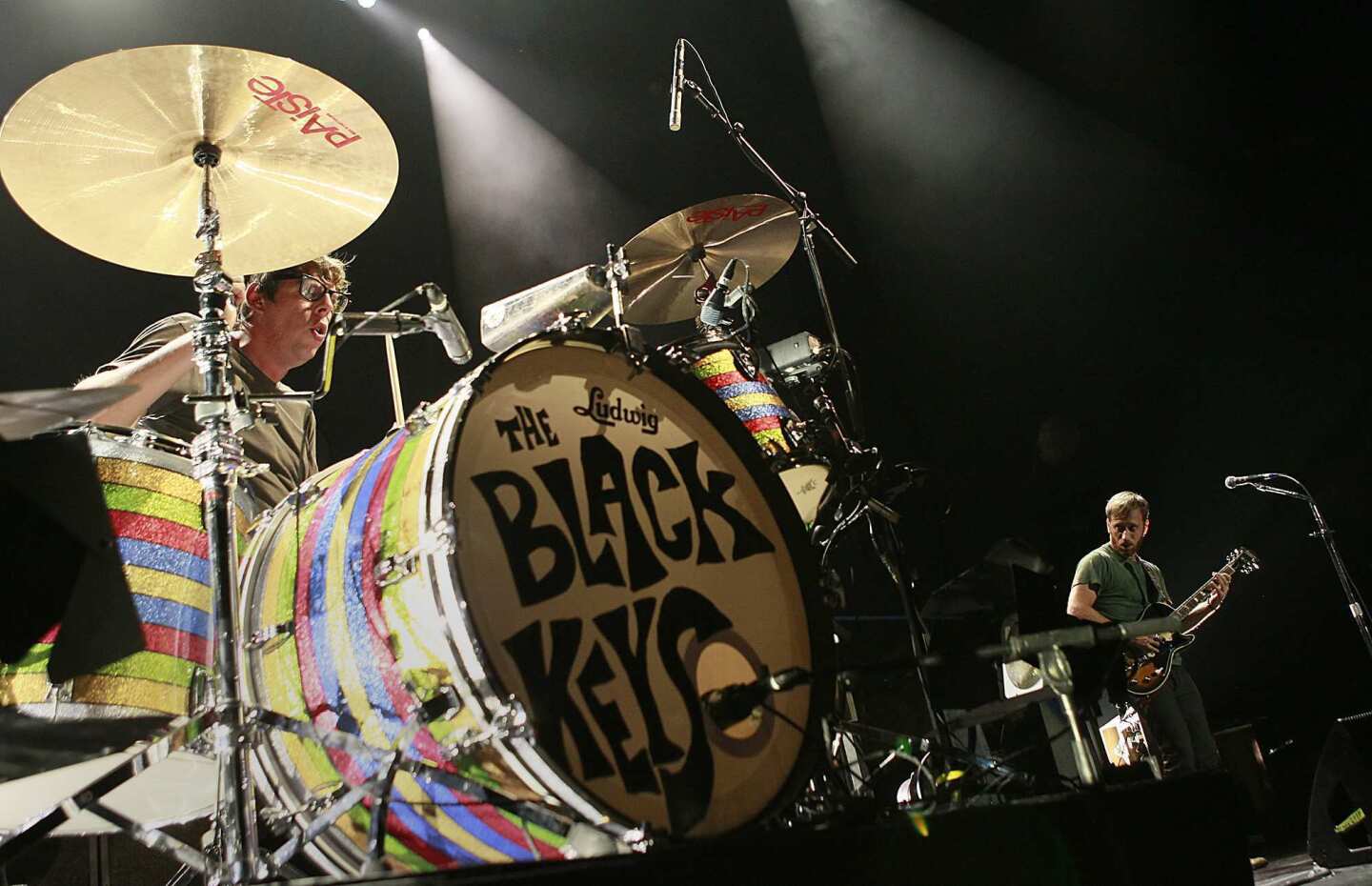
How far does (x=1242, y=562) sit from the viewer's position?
19.9 feet

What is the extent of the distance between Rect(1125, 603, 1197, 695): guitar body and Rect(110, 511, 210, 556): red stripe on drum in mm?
4183

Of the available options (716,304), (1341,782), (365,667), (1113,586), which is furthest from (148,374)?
(1341,782)

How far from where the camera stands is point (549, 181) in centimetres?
608

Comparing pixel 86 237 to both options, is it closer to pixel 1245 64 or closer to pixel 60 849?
pixel 60 849

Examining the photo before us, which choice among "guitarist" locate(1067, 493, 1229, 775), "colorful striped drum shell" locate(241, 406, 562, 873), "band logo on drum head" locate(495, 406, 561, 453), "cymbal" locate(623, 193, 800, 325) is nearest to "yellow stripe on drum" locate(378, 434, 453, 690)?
"colorful striped drum shell" locate(241, 406, 562, 873)

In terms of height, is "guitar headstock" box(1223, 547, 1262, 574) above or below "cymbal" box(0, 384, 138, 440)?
below

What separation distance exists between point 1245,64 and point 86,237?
665 cm

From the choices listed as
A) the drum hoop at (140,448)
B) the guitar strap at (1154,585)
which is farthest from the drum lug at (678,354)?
the guitar strap at (1154,585)

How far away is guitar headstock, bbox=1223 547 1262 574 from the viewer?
5.98 metres

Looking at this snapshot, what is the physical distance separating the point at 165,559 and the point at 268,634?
230 millimetres

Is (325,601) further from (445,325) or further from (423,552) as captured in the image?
(445,325)

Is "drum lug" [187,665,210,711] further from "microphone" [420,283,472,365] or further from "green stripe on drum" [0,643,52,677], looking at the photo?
"microphone" [420,283,472,365]

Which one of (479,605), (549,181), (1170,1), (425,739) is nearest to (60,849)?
(425,739)

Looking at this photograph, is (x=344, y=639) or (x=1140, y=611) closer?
(x=344, y=639)
